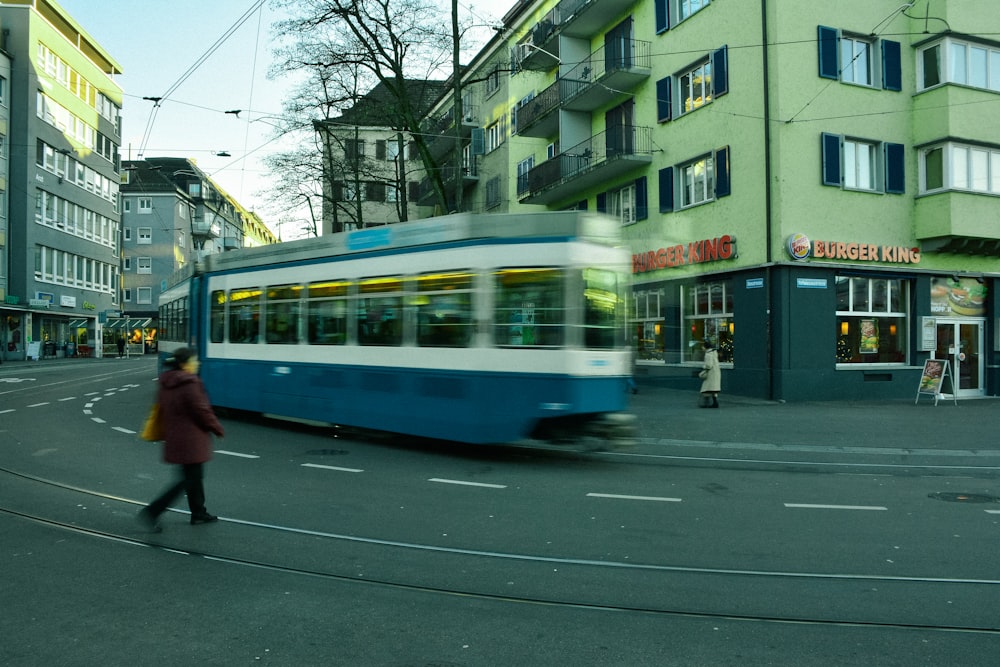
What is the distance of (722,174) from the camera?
20906 millimetres

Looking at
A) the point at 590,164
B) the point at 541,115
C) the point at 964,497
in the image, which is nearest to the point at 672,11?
the point at 590,164

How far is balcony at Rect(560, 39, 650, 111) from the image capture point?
2450 centimetres

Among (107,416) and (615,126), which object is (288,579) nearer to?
(107,416)

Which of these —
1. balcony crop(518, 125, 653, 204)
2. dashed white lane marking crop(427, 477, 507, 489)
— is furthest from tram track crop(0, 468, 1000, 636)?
balcony crop(518, 125, 653, 204)

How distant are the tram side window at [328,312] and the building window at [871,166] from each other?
13.9 m

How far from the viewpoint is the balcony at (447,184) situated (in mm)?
38625

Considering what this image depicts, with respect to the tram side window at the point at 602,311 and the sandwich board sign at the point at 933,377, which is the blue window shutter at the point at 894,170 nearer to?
the sandwich board sign at the point at 933,377

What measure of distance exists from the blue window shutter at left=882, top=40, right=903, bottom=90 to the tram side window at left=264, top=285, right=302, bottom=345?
16553 millimetres

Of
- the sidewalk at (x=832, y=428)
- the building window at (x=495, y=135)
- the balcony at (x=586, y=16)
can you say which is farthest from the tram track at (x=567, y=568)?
the building window at (x=495, y=135)

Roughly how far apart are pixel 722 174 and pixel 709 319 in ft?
12.9

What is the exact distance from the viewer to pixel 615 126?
83.4ft

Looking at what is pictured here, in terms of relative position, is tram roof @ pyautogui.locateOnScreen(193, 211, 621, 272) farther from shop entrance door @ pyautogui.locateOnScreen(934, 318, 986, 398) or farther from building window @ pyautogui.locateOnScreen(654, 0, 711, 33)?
shop entrance door @ pyautogui.locateOnScreen(934, 318, 986, 398)

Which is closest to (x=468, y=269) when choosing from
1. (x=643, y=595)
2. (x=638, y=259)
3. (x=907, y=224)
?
(x=638, y=259)

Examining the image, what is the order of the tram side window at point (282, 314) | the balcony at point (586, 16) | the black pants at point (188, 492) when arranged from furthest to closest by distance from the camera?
the balcony at point (586, 16), the tram side window at point (282, 314), the black pants at point (188, 492)
